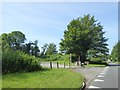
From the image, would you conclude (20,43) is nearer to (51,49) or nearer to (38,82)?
(51,49)

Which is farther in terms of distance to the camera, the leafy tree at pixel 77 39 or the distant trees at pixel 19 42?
the distant trees at pixel 19 42

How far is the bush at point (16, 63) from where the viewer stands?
73.6 ft

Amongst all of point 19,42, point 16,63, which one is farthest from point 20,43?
point 16,63

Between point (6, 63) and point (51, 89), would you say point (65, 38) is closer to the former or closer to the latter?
point (6, 63)

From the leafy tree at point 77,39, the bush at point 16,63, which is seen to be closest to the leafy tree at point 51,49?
the leafy tree at point 77,39

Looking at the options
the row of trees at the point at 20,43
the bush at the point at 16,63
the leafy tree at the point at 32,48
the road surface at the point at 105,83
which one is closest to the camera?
the road surface at the point at 105,83

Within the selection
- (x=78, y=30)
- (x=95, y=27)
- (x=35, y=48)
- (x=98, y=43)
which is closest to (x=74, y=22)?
(x=78, y=30)

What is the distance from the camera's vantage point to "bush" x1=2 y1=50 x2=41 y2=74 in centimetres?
2244

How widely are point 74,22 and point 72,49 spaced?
8722mm

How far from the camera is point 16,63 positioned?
24016 mm

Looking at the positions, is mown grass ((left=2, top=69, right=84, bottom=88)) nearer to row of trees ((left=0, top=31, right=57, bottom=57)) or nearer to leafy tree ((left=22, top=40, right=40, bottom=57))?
row of trees ((left=0, top=31, right=57, bottom=57))

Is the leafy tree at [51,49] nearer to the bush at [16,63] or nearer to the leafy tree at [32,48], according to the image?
the leafy tree at [32,48]

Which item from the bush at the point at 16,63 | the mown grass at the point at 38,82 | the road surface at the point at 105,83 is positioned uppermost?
the bush at the point at 16,63

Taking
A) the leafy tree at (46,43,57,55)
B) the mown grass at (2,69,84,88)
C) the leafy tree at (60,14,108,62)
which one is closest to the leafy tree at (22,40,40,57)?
the leafy tree at (46,43,57,55)
